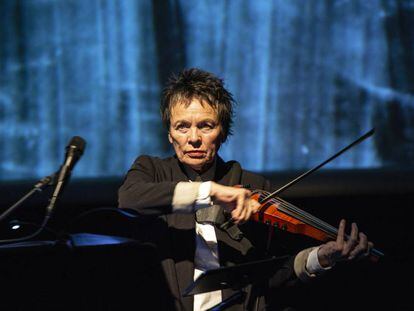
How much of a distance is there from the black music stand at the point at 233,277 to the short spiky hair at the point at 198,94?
1.98 ft

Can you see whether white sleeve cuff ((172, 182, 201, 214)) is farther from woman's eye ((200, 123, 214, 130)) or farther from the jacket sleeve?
woman's eye ((200, 123, 214, 130))

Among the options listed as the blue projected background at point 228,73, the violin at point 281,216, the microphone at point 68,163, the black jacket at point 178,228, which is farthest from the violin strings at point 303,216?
the blue projected background at point 228,73

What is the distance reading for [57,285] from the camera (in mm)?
1408

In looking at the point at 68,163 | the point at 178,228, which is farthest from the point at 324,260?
the point at 68,163

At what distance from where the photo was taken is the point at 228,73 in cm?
322

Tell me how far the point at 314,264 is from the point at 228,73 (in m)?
1.53

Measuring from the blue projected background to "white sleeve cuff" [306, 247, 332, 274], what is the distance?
1.28 meters

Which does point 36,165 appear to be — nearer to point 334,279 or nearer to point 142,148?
point 142,148

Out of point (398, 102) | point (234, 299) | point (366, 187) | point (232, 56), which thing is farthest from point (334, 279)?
point (234, 299)

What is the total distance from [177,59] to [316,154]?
2.85 ft

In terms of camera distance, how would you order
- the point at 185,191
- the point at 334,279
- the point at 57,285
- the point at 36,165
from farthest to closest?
the point at 36,165, the point at 334,279, the point at 185,191, the point at 57,285

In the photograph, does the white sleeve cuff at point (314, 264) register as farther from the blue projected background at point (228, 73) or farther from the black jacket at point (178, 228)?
the blue projected background at point (228, 73)

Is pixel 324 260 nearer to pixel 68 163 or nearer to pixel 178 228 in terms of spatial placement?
pixel 178 228

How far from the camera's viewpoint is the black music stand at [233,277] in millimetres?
1464
